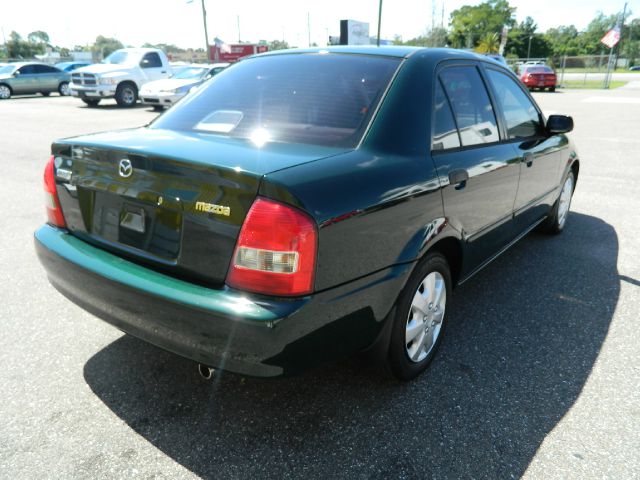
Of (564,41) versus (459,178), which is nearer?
(459,178)

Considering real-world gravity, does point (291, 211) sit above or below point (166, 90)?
above

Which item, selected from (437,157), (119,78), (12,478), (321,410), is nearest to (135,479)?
(12,478)

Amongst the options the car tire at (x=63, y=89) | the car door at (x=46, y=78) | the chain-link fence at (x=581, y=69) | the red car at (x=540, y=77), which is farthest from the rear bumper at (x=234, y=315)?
the chain-link fence at (x=581, y=69)

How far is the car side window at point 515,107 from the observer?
351 cm

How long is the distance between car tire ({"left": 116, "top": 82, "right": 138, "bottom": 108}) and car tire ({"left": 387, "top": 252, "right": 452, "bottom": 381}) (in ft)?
60.9

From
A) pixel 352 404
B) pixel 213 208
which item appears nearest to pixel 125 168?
pixel 213 208

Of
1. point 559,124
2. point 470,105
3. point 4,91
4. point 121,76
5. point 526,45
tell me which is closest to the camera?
point 470,105

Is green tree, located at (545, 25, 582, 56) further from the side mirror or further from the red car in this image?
the side mirror

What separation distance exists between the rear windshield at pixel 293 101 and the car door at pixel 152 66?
17925mm

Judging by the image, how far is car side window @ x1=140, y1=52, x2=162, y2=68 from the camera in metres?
19.2

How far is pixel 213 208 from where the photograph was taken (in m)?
1.98

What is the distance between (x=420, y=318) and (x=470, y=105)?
4.39 feet

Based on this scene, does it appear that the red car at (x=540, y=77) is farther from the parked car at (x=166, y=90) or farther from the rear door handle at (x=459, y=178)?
the rear door handle at (x=459, y=178)

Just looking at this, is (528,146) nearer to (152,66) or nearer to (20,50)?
(152,66)
